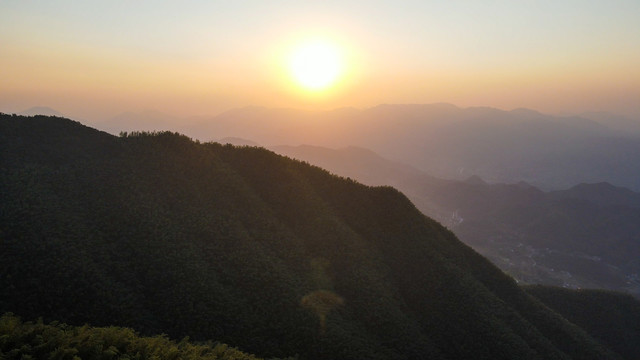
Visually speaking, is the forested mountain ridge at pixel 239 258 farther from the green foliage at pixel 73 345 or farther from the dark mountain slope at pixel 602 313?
the dark mountain slope at pixel 602 313

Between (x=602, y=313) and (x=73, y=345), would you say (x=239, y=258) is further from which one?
(x=602, y=313)

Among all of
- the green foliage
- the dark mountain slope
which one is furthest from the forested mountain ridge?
the dark mountain slope

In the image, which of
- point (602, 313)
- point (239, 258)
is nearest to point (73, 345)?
point (239, 258)

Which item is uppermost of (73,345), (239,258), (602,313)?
(239,258)

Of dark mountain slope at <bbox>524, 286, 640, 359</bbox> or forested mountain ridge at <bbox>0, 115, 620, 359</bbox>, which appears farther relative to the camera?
dark mountain slope at <bbox>524, 286, 640, 359</bbox>

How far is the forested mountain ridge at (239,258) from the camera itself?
127 feet

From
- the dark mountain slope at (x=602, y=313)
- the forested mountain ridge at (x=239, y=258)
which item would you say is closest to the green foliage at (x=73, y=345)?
the forested mountain ridge at (x=239, y=258)

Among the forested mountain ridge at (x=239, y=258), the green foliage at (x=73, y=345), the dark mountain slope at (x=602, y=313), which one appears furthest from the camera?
the dark mountain slope at (x=602, y=313)

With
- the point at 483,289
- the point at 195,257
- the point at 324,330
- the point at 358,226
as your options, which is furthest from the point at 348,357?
the point at 483,289

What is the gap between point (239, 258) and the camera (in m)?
51.8

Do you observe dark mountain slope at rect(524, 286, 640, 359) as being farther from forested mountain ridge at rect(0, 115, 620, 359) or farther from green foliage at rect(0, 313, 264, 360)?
green foliage at rect(0, 313, 264, 360)

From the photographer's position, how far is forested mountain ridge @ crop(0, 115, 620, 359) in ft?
127

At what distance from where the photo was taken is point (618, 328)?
97.1 metres

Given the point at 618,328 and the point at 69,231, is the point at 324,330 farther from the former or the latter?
the point at 618,328
